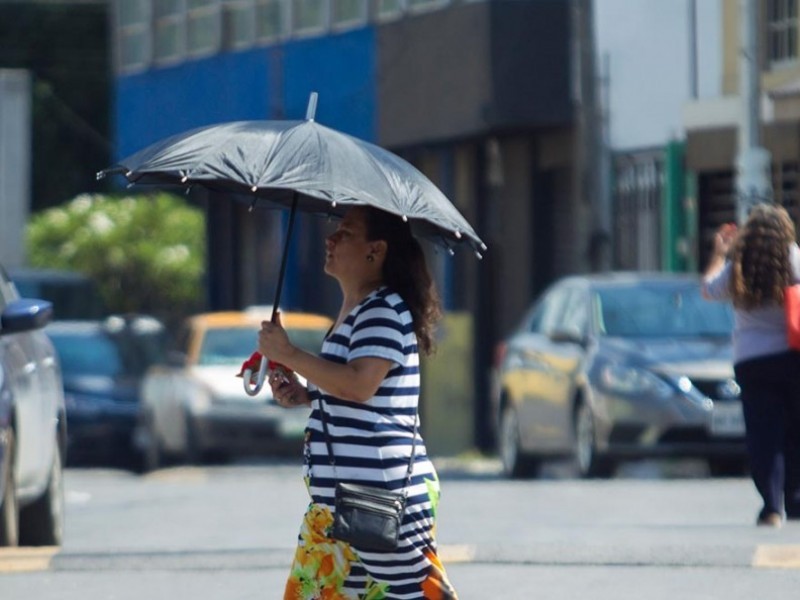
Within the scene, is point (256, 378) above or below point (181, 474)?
above

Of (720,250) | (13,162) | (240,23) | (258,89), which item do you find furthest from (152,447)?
(720,250)

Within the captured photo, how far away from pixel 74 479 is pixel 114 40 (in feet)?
62.7

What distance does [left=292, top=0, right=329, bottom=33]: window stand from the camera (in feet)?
114

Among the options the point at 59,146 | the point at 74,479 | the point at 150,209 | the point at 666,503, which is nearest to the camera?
the point at 666,503

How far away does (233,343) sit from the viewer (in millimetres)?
26156

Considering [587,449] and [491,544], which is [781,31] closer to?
[587,449]

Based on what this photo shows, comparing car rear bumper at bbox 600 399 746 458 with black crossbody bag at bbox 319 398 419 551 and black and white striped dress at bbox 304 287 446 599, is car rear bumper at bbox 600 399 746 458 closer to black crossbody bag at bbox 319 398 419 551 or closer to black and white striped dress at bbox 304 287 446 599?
black and white striped dress at bbox 304 287 446 599

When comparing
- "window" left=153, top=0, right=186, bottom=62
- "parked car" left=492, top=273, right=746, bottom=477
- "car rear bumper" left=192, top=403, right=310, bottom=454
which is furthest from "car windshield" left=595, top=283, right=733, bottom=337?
"window" left=153, top=0, right=186, bottom=62

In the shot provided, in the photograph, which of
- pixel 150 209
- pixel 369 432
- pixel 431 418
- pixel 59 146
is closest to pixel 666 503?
pixel 369 432

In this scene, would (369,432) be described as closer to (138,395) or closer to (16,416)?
(16,416)

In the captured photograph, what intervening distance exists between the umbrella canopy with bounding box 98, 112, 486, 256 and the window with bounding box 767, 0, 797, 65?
16.9 meters

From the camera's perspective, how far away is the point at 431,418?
101 feet

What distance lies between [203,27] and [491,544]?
27.2 metres

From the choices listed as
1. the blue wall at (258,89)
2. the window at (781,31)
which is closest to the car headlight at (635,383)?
the window at (781,31)
